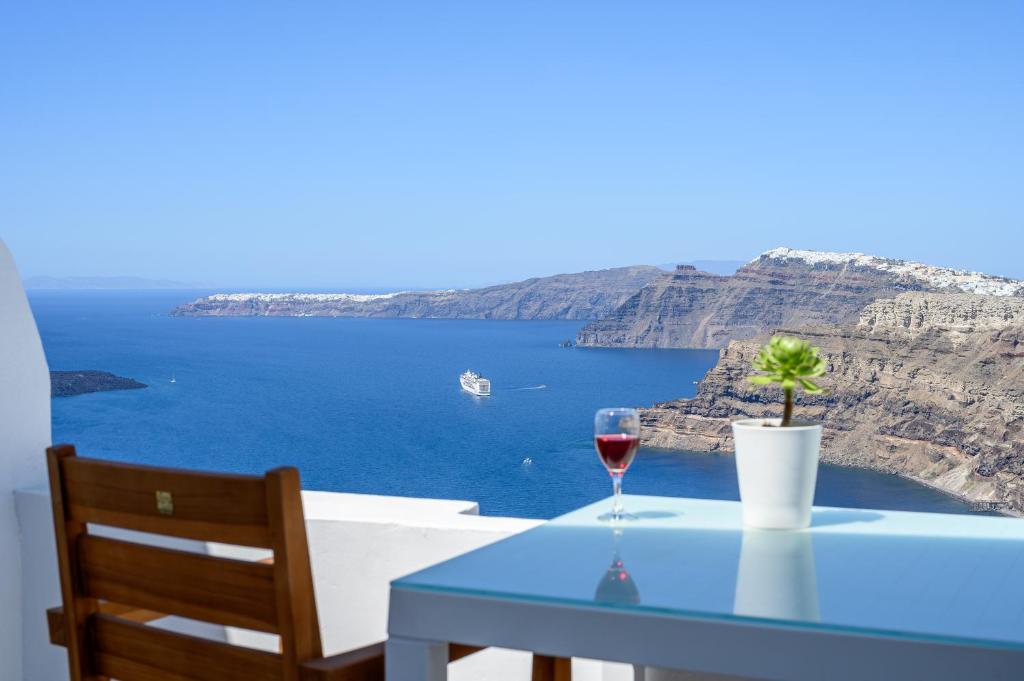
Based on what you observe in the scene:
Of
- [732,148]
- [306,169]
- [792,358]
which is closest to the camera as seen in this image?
[792,358]

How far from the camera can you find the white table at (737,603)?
84 cm

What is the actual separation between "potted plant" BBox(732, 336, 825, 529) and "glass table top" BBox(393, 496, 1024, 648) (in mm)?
21

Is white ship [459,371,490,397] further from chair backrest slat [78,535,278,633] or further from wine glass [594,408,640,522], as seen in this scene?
chair backrest slat [78,535,278,633]

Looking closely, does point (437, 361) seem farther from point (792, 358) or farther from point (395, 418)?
point (792, 358)

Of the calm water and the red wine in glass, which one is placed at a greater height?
the red wine in glass

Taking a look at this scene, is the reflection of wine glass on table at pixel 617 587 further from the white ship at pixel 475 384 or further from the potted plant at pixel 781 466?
the white ship at pixel 475 384

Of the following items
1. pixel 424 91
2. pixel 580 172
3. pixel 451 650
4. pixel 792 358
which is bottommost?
pixel 451 650

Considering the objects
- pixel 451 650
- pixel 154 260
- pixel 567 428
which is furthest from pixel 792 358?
pixel 154 260

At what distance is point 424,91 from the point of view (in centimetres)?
6234

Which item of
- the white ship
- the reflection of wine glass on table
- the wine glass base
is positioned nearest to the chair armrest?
the reflection of wine glass on table

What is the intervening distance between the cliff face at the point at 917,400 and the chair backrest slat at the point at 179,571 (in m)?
43.4

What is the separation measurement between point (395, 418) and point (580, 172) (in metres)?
21.6

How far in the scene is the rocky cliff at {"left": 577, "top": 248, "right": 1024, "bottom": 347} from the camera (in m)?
55.0

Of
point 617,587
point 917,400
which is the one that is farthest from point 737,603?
point 917,400
